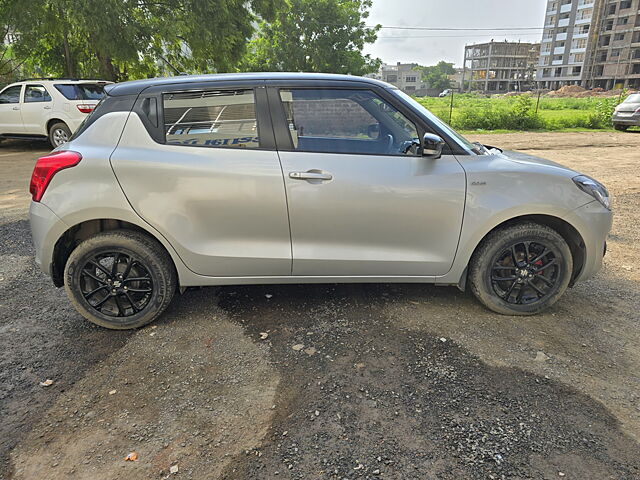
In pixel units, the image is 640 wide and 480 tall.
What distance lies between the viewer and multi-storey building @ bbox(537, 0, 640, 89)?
68875 millimetres

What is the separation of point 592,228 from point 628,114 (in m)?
18.1

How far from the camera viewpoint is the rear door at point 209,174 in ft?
10.5

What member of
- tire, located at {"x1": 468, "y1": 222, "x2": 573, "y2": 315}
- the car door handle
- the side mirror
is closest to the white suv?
the car door handle

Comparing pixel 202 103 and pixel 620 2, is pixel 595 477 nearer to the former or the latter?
pixel 202 103

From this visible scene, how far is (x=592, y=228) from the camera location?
345cm

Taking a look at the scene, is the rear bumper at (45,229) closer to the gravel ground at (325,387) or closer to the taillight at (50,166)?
the taillight at (50,166)

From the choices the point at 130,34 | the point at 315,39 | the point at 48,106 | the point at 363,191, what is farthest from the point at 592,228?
the point at 315,39

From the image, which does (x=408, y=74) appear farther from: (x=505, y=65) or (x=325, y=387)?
(x=325, y=387)

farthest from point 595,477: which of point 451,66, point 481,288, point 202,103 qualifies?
point 451,66

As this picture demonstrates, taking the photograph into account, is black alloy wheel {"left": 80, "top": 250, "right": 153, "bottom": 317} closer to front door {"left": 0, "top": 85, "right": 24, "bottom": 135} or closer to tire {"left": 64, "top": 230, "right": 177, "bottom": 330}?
tire {"left": 64, "top": 230, "right": 177, "bottom": 330}

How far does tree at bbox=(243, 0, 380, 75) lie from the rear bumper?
31.7 m

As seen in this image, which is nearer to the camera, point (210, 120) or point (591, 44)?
point (210, 120)

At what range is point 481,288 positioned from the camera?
3.56m

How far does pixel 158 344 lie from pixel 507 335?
2.53 m
